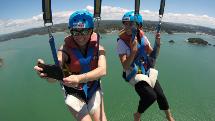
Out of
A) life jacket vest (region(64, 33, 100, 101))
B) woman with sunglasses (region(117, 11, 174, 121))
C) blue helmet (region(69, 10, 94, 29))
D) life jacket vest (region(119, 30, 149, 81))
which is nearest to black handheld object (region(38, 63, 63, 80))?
life jacket vest (region(64, 33, 100, 101))

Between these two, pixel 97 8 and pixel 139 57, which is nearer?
pixel 97 8

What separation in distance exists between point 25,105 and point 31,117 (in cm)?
254

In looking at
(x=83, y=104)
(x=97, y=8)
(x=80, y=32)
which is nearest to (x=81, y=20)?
(x=80, y=32)

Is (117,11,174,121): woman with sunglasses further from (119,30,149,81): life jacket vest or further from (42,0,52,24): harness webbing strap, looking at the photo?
(42,0,52,24): harness webbing strap

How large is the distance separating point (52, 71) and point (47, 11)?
682 mm

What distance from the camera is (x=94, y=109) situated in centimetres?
319

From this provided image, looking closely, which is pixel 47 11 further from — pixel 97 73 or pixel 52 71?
pixel 97 73

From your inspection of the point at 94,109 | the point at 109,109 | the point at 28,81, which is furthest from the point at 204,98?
the point at 28,81

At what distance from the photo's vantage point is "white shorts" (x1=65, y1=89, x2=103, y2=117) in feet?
10.1

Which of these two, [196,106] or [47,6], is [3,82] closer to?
[196,106]

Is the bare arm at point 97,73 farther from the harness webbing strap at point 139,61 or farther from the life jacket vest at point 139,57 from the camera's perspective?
the harness webbing strap at point 139,61

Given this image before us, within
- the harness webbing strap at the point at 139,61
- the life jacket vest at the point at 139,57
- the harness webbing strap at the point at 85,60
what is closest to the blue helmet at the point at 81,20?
the harness webbing strap at the point at 85,60

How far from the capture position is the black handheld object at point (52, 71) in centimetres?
265

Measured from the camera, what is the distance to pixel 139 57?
405 centimetres
